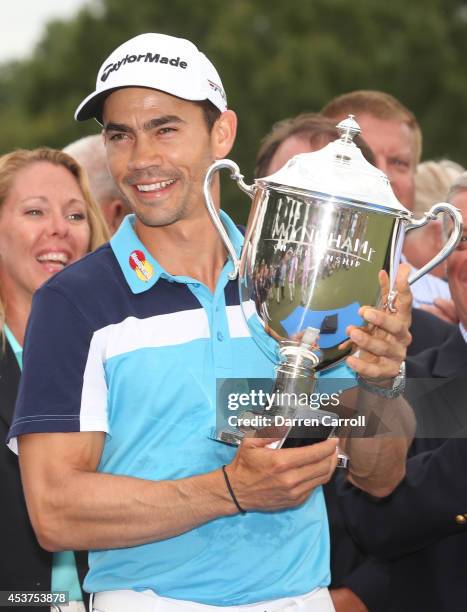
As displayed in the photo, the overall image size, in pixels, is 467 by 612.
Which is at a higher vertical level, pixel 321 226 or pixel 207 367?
pixel 321 226

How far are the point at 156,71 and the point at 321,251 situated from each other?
0.72 metres

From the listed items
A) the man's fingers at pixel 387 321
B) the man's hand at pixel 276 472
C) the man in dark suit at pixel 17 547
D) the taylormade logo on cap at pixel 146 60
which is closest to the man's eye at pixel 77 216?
the man in dark suit at pixel 17 547

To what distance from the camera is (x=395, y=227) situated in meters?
2.94

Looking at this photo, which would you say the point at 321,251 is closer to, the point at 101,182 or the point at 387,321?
the point at 387,321

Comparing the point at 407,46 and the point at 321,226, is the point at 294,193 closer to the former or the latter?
the point at 321,226

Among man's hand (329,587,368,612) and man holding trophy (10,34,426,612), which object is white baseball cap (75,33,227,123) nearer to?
man holding trophy (10,34,426,612)

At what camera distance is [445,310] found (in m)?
5.34

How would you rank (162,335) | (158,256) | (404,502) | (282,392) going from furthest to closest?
(404,502), (158,256), (162,335), (282,392)

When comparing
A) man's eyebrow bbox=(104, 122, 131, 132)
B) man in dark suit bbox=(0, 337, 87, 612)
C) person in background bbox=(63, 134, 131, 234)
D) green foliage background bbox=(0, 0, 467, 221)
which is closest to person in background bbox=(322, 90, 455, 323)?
person in background bbox=(63, 134, 131, 234)

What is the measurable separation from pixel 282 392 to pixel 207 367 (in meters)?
0.30

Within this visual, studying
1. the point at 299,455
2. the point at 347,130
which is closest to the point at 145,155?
the point at 347,130

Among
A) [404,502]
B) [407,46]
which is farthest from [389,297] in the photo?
[407,46]

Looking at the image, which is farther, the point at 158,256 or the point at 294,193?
the point at 158,256

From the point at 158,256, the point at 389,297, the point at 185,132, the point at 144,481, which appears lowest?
the point at 144,481
